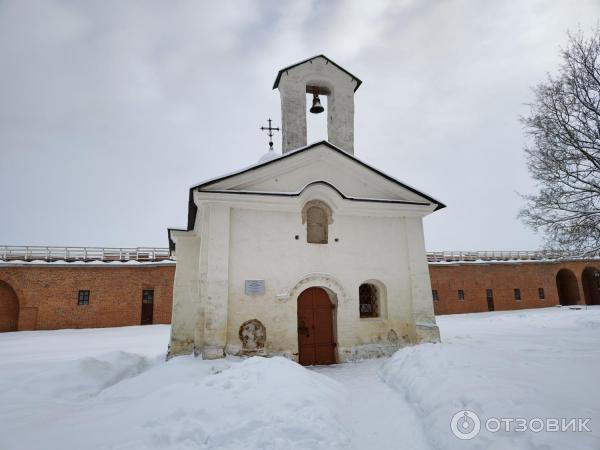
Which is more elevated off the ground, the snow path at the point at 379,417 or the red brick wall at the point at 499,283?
the red brick wall at the point at 499,283

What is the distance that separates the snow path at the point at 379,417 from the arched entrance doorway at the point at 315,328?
152 centimetres

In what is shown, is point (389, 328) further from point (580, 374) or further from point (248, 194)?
point (248, 194)

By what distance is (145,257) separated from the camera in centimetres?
2344

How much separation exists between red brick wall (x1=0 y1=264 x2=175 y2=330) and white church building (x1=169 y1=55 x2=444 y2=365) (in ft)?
43.0

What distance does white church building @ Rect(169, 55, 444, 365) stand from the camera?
8.70 meters

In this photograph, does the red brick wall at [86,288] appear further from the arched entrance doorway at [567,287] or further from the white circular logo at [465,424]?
the arched entrance doorway at [567,287]

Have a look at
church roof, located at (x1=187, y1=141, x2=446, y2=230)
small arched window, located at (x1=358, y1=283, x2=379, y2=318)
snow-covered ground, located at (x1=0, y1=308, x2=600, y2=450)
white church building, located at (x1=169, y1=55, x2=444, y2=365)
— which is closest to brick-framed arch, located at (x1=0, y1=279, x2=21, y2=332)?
snow-covered ground, located at (x1=0, y1=308, x2=600, y2=450)

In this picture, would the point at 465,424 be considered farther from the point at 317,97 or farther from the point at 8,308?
the point at 8,308

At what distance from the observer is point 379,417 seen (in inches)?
208

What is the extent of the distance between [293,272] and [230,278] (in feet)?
5.68

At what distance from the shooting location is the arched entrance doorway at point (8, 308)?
20531mm

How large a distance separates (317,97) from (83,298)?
784 inches

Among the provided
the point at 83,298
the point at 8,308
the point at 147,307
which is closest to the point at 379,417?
the point at 147,307

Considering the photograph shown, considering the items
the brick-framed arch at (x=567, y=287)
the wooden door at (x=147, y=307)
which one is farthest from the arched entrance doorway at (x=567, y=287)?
the wooden door at (x=147, y=307)
